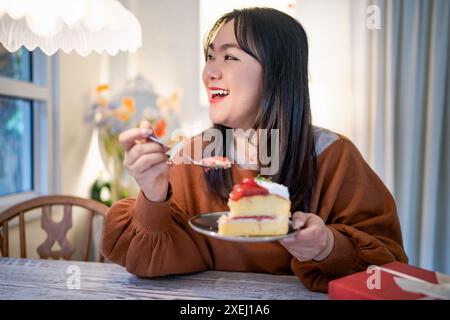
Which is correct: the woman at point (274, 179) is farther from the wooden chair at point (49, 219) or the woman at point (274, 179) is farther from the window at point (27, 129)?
the window at point (27, 129)

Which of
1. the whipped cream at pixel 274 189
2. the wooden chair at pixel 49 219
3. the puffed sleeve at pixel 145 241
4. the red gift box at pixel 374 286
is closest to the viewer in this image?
the red gift box at pixel 374 286

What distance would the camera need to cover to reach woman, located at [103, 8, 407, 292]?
78 centimetres

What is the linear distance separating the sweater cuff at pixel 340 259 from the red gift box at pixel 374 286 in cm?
8

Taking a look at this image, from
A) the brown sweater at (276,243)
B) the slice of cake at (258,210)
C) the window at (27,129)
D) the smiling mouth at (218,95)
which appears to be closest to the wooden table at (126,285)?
the brown sweater at (276,243)

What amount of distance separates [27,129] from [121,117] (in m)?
0.45

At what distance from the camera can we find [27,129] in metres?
1.83

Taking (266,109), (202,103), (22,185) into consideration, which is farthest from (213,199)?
(202,103)

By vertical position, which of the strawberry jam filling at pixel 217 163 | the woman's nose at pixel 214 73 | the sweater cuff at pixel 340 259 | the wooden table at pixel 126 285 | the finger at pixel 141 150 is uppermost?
the woman's nose at pixel 214 73

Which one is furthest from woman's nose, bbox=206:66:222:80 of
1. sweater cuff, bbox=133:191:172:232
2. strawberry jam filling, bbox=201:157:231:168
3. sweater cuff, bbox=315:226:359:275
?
sweater cuff, bbox=315:226:359:275

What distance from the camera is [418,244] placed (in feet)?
5.95

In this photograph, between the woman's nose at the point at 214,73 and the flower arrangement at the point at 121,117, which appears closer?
the woman's nose at the point at 214,73

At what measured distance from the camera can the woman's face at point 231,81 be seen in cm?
83

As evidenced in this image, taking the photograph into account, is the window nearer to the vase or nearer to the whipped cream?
the vase

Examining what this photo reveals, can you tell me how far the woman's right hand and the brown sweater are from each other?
0.23 ft
